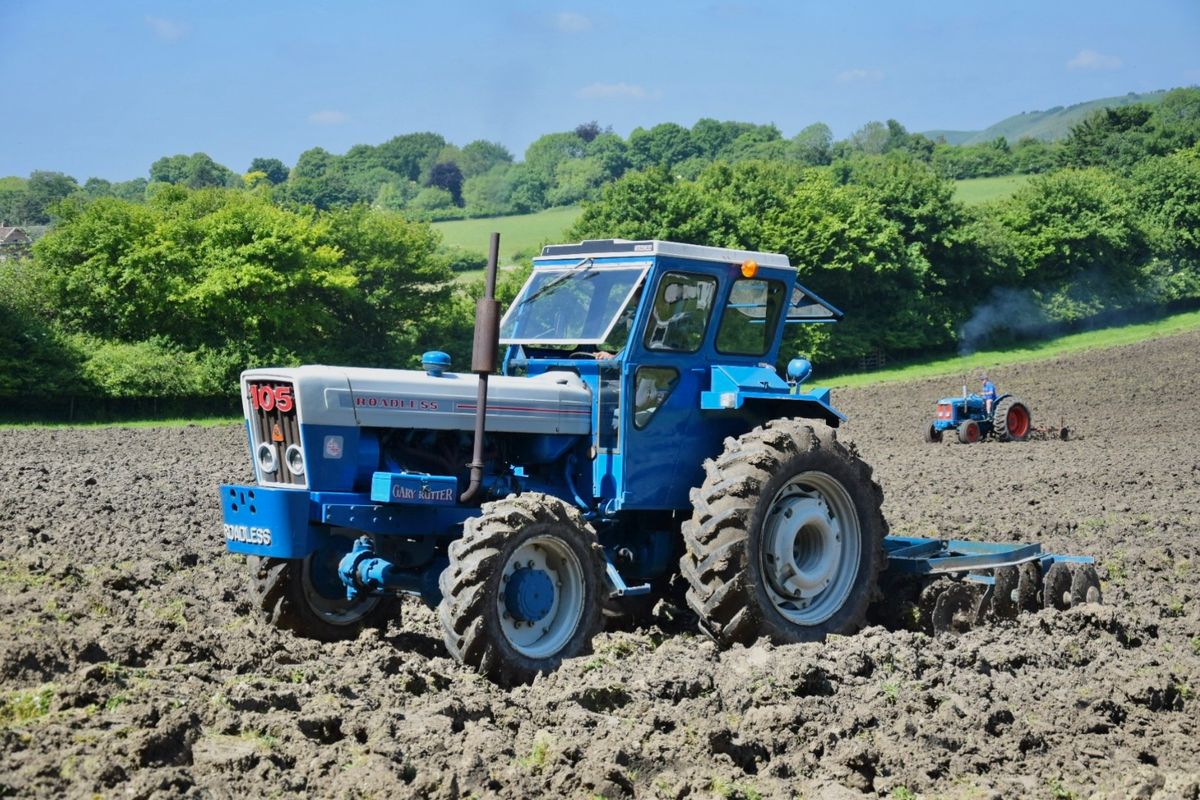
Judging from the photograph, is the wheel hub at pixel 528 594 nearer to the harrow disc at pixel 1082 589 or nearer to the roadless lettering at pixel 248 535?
the roadless lettering at pixel 248 535

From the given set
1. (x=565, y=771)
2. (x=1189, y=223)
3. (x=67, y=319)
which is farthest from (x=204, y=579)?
(x=1189, y=223)

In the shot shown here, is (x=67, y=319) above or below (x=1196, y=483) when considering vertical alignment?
above

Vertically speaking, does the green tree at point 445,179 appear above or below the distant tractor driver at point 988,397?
above

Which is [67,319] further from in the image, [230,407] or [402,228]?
[402,228]

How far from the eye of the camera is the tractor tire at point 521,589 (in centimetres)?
738

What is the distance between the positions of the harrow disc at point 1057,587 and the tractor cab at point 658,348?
Answer: 1.96 m

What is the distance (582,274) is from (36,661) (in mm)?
4319

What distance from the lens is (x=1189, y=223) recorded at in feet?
219

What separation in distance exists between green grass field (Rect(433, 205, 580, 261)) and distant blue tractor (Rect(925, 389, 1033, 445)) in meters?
42.0

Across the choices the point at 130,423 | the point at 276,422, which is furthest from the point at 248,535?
the point at 130,423

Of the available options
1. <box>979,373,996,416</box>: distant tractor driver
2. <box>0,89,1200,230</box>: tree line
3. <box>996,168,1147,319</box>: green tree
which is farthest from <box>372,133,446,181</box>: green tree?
<box>979,373,996,416</box>: distant tractor driver

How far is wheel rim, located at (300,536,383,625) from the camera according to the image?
8.46 m

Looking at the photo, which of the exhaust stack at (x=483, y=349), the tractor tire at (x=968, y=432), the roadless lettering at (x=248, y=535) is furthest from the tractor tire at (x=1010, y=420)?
the roadless lettering at (x=248, y=535)

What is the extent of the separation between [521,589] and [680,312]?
239 cm
